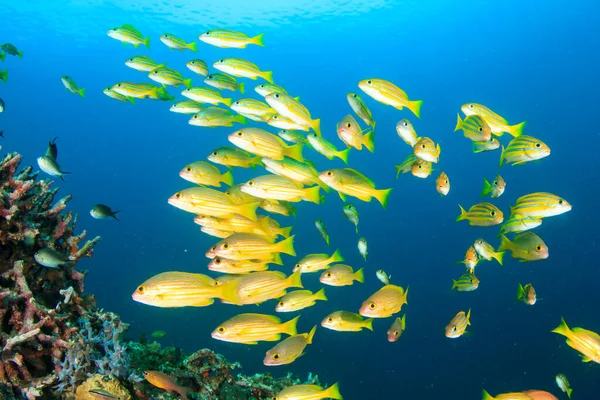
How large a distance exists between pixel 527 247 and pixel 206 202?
4294mm

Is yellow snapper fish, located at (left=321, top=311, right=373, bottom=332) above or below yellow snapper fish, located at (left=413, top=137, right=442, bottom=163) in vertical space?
below

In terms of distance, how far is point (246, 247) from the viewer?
4.67 meters

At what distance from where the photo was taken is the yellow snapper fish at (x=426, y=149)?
5641 millimetres

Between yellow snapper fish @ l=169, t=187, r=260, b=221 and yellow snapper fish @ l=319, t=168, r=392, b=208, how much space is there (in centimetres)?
108

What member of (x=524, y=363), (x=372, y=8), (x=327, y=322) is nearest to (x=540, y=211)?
(x=327, y=322)

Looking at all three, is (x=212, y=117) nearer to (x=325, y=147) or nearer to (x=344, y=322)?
(x=325, y=147)

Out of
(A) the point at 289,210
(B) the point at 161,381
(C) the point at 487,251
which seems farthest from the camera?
(A) the point at 289,210

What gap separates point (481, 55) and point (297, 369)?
158 feet

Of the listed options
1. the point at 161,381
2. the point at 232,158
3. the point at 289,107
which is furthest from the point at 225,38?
the point at 161,381

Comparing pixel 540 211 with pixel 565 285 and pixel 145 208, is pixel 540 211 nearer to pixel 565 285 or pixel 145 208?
pixel 565 285

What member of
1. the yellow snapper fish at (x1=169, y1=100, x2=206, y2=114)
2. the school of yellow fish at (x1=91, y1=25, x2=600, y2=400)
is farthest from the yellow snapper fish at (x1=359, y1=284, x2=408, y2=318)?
the yellow snapper fish at (x1=169, y1=100, x2=206, y2=114)

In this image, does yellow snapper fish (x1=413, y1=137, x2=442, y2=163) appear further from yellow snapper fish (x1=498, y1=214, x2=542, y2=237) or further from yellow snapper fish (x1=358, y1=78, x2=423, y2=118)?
yellow snapper fish (x1=498, y1=214, x2=542, y2=237)

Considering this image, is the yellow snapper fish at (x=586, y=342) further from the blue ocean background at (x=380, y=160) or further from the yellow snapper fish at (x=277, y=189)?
the blue ocean background at (x=380, y=160)

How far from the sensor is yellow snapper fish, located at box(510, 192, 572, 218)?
16.4 feet
